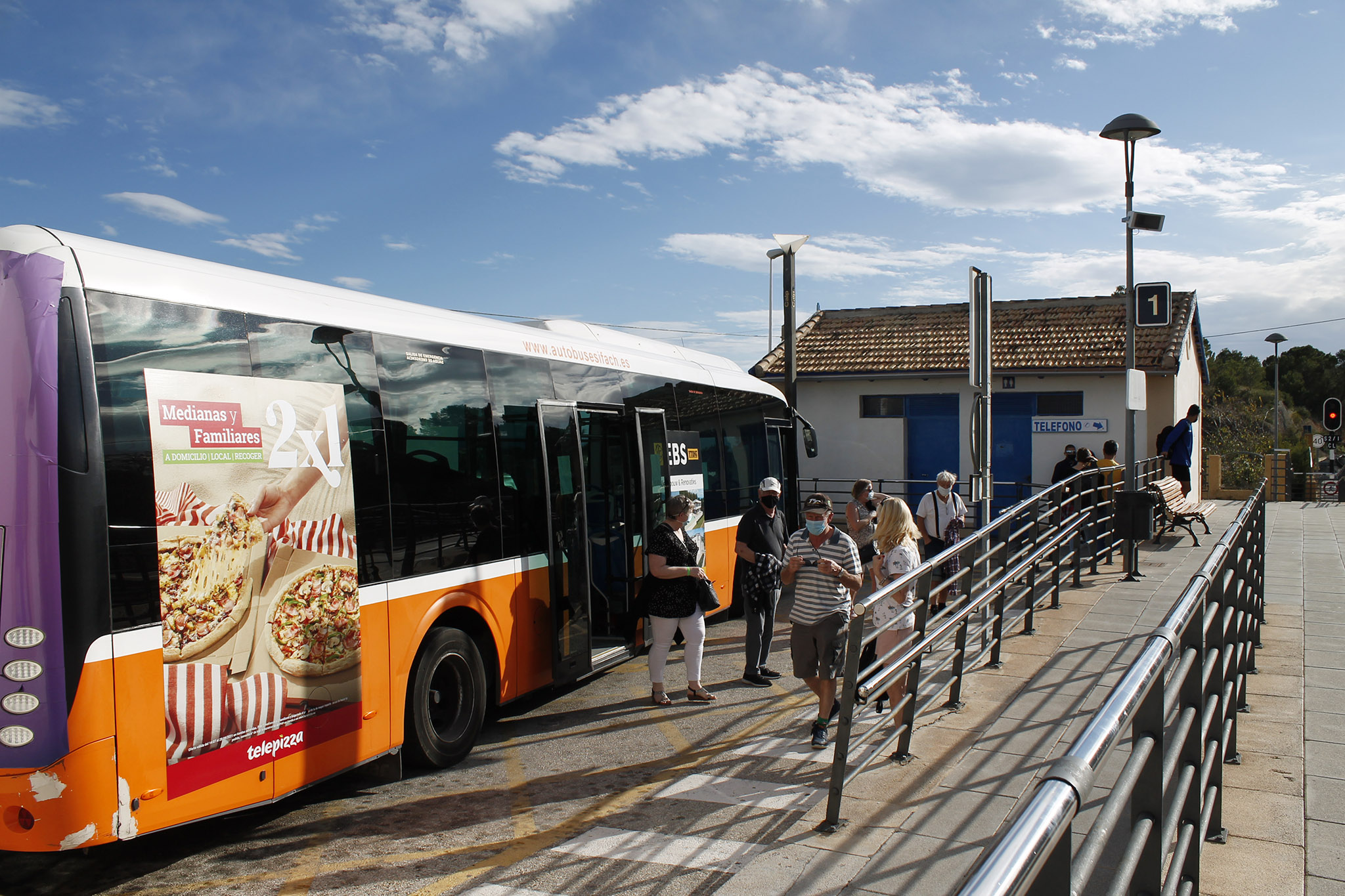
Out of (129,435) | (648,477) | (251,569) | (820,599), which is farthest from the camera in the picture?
(648,477)

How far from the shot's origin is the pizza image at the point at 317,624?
4969 millimetres

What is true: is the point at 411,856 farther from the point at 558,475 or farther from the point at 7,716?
the point at 558,475

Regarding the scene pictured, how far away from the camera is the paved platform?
4.41 meters

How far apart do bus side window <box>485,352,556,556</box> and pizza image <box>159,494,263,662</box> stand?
7.45 ft

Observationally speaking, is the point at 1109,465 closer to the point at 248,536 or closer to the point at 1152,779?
the point at 248,536

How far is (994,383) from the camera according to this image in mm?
24391

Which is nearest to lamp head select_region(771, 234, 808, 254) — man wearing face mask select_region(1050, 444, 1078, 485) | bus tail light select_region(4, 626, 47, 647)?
man wearing face mask select_region(1050, 444, 1078, 485)

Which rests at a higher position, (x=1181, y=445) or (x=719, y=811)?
(x=1181, y=445)

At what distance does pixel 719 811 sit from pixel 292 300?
362 cm

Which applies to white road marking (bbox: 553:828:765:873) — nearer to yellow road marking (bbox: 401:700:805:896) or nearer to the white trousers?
yellow road marking (bbox: 401:700:805:896)

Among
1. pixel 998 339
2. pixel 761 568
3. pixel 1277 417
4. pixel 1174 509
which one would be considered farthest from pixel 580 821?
pixel 1277 417

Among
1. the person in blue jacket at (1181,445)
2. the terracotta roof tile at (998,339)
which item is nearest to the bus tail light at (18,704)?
the person in blue jacket at (1181,445)

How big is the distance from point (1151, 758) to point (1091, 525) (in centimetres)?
1080

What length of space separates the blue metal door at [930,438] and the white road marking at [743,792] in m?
19.4
